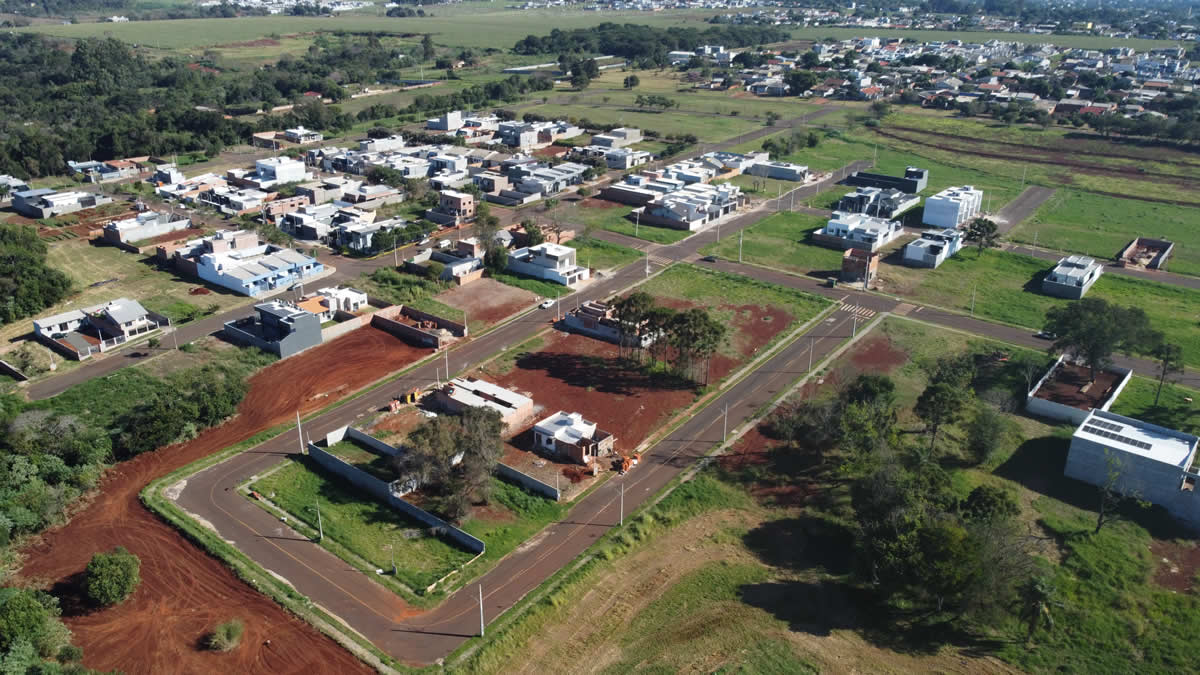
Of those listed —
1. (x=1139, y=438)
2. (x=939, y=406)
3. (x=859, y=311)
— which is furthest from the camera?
(x=859, y=311)

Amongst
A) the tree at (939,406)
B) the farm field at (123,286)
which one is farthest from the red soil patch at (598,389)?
the farm field at (123,286)

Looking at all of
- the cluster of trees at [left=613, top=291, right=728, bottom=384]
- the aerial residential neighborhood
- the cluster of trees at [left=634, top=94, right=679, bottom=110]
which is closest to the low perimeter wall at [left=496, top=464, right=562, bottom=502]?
the aerial residential neighborhood

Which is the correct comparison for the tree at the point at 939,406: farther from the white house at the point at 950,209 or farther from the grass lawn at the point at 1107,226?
the white house at the point at 950,209

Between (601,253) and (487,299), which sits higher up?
(601,253)

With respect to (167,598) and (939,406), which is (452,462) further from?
(939,406)

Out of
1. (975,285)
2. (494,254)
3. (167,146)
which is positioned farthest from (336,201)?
(975,285)

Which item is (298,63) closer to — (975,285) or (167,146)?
(167,146)

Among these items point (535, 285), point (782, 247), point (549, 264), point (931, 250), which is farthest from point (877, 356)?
point (535, 285)

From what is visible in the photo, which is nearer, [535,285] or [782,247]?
[535,285]
